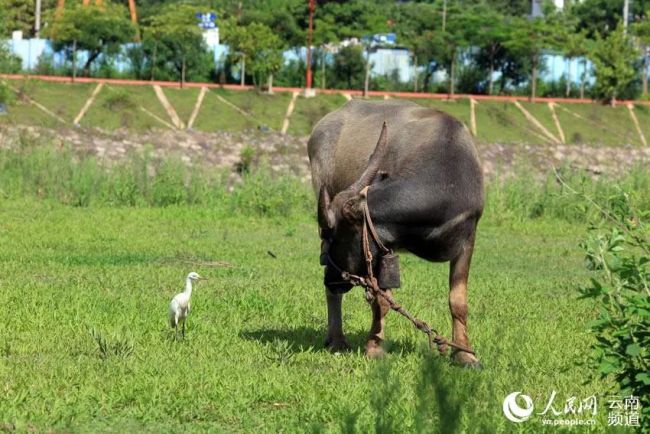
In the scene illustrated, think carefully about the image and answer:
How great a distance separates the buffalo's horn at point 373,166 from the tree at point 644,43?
163ft

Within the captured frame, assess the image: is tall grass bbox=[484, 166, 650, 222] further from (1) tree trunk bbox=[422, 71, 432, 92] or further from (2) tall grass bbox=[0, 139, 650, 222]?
(1) tree trunk bbox=[422, 71, 432, 92]

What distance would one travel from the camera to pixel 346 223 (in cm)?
725

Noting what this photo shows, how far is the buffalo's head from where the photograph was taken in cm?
720

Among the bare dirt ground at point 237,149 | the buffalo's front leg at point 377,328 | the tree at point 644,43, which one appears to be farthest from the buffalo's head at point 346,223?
the tree at point 644,43

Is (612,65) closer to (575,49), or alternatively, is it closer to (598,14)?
(575,49)

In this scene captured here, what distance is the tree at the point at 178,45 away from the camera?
47.8m

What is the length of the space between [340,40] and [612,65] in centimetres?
1242

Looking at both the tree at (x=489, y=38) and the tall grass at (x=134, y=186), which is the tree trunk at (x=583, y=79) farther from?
the tall grass at (x=134, y=186)

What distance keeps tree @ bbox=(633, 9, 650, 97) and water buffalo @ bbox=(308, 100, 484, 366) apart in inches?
1944

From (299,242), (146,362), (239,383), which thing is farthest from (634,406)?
(299,242)

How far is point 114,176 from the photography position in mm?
18469

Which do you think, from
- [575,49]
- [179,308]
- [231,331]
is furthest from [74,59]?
[179,308]

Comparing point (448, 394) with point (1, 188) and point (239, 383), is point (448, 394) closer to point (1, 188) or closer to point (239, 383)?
point (239, 383)

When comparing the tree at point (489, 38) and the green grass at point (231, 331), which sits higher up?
the tree at point (489, 38)
